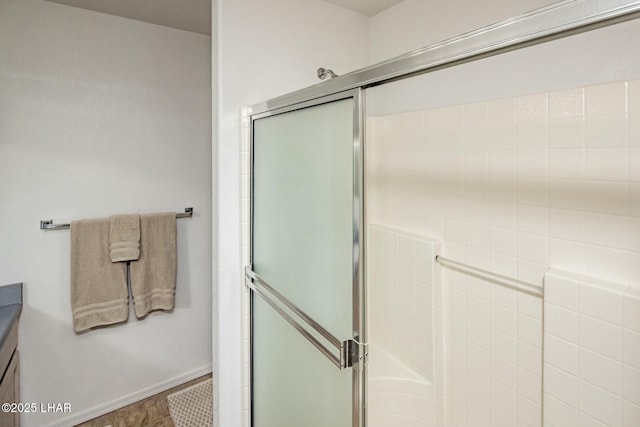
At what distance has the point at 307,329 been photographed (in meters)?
1.20

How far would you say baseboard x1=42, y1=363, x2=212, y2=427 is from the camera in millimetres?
1999

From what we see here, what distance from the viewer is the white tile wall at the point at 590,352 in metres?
1.05

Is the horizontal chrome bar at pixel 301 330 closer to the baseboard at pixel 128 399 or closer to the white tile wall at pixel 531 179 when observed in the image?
the white tile wall at pixel 531 179

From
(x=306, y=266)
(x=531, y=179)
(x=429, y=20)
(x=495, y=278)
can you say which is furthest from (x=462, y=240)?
(x=429, y=20)

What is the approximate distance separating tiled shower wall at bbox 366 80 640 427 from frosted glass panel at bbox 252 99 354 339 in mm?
744

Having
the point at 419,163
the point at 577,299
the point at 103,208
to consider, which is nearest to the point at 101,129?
the point at 103,208

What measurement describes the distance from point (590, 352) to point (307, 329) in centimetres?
91

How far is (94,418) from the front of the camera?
207 centimetres

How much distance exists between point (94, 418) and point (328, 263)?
196 cm

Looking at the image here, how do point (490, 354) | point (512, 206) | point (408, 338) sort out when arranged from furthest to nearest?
point (408, 338) < point (490, 354) < point (512, 206)

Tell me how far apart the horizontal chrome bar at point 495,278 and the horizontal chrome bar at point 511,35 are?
3.23 feet

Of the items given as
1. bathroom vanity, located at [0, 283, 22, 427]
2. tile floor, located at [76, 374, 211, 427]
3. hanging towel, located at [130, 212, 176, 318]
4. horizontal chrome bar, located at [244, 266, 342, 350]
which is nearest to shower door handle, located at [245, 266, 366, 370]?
horizontal chrome bar, located at [244, 266, 342, 350]

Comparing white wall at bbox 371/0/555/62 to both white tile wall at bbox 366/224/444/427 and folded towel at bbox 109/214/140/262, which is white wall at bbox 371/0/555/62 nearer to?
white tile wall at bbox 366/224/444/427

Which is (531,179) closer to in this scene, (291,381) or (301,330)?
(301,330)
